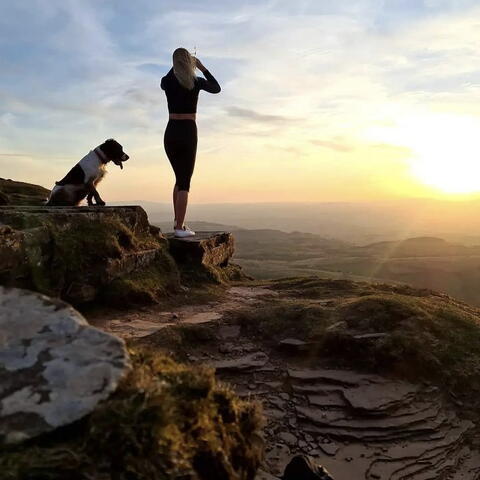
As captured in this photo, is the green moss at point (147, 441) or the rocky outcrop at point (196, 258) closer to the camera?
the green moss at point (147, 441)

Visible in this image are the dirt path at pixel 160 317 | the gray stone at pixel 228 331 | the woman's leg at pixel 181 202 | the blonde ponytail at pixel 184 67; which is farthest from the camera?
the woman's leg at pixel 181 202

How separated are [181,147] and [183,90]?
4.24 feet

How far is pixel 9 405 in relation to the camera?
338cm

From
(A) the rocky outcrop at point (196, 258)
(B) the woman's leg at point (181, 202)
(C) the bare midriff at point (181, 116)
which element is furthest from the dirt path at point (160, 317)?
(C) the bare midriff at point (181, 116)

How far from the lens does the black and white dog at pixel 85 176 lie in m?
11.9

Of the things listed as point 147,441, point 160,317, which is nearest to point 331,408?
point 160,317

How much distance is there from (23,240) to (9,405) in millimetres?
5053

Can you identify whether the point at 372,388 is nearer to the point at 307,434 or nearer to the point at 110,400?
the point at 307,434

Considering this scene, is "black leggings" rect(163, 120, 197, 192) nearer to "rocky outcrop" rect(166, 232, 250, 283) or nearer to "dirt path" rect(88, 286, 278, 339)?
"rocky outcrop" rect(166, 232, 250, 283)

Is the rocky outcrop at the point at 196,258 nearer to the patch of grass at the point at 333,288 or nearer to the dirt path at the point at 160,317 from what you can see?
the dirt path at the point at 160,317

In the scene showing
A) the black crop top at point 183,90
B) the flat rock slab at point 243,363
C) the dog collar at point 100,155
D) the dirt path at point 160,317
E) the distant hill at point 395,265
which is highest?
the black crop top at point 183,90

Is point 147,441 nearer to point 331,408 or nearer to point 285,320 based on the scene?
point 331,408

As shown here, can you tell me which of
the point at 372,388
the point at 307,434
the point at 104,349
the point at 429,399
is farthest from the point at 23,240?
the point at 429,399

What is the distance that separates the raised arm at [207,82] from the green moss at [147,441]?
8394 mm
